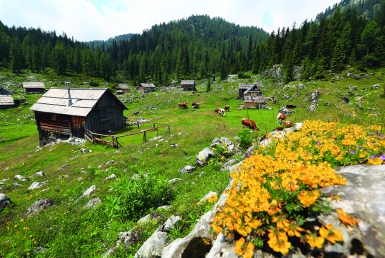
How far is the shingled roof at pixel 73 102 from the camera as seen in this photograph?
97.1 feet

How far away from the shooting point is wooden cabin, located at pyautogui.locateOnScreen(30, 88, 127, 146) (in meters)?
29.8

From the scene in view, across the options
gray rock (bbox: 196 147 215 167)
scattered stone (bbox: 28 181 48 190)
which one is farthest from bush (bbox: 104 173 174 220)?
scattered stone (bbox: 28 181 48 190)

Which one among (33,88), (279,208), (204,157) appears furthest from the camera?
(33,88)

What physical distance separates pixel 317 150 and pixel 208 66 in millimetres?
151947

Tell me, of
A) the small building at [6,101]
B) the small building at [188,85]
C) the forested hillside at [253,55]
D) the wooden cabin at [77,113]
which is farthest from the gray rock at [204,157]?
the small building at [188,85]

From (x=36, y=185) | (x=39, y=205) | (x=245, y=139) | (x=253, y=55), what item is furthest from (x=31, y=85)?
(x=253, y=55)

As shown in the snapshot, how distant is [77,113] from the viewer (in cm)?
2905

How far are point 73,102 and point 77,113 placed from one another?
356cm

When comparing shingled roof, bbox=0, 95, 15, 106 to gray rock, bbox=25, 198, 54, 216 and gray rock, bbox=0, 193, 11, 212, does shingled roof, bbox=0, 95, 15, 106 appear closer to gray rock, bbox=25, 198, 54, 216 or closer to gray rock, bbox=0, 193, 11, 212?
gray rock, bbox=0, 193, 11, 212

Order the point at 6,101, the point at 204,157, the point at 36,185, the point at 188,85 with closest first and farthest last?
1. the point at 204,157
2. the point at 36,185
3. the point at 6,101
4. the point at 188,85

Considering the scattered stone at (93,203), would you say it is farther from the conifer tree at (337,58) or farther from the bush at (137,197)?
the conifer tree at (337,58)

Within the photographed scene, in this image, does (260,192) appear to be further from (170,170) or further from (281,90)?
(281,90)

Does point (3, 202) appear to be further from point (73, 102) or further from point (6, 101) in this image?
point (6, 101)

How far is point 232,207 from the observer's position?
119 inches
